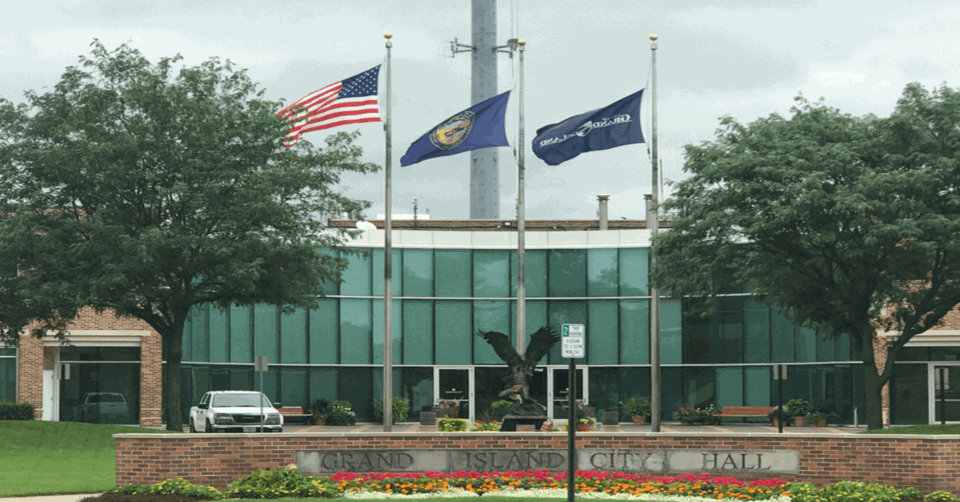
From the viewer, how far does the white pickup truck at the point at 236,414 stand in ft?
103

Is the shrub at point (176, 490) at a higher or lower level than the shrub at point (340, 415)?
higher

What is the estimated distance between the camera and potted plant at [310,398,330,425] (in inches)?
1550

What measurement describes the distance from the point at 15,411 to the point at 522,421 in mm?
21859

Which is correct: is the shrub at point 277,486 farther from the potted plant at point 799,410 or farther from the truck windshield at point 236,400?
the potted plant at point 799,410

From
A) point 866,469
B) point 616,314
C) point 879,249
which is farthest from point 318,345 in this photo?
point 866,469

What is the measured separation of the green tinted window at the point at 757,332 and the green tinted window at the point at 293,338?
16.2m

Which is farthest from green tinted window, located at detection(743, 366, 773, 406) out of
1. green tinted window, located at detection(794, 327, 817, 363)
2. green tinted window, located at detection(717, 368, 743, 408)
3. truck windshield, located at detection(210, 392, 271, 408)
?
truck windshield, located at detection(210, 392, 271, 408)

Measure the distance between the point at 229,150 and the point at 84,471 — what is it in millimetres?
9711

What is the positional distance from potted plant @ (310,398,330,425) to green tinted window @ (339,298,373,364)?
1834 mm

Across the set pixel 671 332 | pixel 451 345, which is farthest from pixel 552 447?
pixel 671 332

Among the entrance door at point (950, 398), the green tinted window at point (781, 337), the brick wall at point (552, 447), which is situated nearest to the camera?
the brick wall at point (552, 447)

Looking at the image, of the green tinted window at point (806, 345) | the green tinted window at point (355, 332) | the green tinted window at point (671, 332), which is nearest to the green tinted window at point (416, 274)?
the green tinted window at point (355, 332)

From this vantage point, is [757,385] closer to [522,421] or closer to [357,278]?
[357,278]

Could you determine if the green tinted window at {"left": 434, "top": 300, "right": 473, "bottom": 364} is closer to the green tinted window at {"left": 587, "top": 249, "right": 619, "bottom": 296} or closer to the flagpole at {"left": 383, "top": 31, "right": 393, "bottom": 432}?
the green tinted window at {"left": 587, "top": 249, "right": 619, "bottom": 296}
